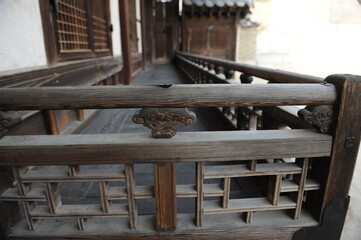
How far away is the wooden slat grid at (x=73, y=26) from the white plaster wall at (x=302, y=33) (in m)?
13.0

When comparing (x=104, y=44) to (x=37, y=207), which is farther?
(x=104, y=44)

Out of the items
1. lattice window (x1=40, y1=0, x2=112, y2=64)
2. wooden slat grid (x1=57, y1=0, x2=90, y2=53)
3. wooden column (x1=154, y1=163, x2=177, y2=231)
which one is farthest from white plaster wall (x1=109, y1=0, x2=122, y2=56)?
wooden column (x1=154, y1=163, x2=177, y2=231)

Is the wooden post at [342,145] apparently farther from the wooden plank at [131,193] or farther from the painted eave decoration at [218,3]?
the painted eave decoration at [218,3]

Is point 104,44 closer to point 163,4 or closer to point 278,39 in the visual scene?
point 163,4

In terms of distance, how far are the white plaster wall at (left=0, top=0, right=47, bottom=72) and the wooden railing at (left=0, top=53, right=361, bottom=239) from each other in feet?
2.91

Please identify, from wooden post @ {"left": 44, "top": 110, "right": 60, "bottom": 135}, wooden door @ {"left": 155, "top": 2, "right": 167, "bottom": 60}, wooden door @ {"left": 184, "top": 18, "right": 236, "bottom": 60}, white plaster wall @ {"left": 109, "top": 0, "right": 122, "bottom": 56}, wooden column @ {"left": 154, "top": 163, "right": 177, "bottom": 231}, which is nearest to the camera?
wooden column @ {"left": 154, "top": 163, "right": 177, "bottom": 231}

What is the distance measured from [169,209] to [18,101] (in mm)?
969

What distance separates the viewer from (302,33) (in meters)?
16.3

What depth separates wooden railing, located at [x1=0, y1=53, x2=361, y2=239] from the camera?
122 centimetres

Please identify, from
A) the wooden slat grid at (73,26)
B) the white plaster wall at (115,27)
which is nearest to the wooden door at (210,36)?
the white plaster wall at (115,27)

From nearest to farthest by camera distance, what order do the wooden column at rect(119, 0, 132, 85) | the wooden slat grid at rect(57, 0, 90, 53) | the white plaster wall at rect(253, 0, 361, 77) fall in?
the wooden slat grid at rect(57, 0, 90, 53), the wooden column at rect(119, 0, 132, 85), the white plaster wall at rect(253, 0, 361, 77)

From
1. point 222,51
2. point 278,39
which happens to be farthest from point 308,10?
point 222,51

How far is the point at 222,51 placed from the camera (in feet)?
44.5

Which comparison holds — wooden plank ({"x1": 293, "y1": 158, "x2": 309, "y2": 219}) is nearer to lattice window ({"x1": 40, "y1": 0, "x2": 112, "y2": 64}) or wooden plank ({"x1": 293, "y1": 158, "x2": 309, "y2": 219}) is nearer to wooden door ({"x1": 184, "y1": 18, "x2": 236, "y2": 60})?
lattice window ({"x1": 40, "y1": 0, "x2": 112, "y2": 64})
